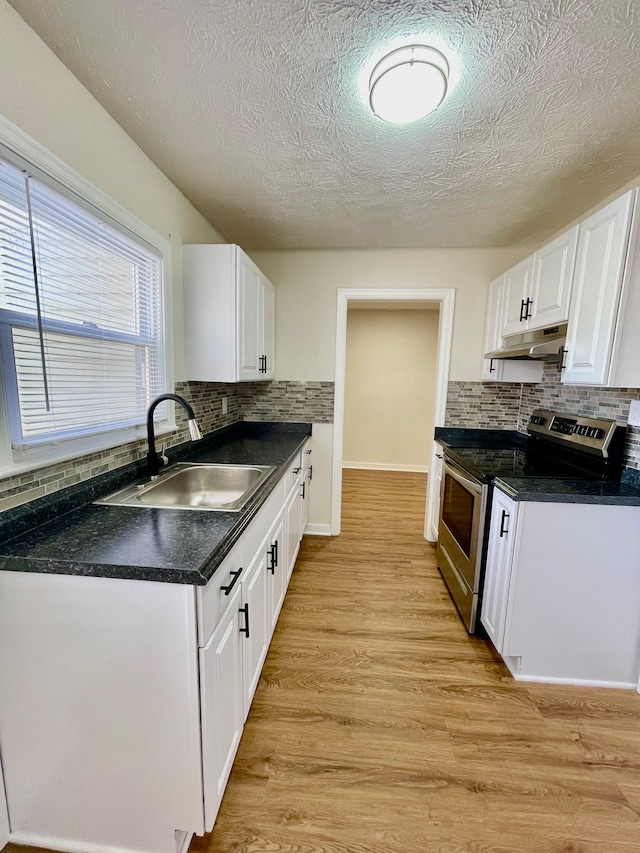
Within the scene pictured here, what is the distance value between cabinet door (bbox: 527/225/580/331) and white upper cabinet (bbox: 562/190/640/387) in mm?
60

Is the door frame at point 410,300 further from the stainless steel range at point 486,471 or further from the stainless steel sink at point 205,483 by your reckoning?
the stainless steel sink at point 205,483

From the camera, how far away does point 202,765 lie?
3.05 feet

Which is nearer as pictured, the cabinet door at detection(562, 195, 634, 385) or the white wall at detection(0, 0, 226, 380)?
the white wall at detection(0, 0, 226, 380)

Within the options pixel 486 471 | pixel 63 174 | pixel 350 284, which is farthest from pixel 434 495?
pixel 63 174

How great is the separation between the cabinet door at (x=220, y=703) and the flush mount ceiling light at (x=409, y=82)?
5.77 feet

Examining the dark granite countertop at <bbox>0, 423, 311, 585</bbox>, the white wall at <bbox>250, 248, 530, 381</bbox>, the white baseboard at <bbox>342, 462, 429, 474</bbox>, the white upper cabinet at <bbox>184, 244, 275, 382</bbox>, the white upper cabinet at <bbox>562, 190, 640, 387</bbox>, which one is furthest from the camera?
the white baseboard at <bbox>342, 462, 429, 474</bbox>

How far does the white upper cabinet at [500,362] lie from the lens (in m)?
2.54

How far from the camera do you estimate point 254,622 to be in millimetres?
1375

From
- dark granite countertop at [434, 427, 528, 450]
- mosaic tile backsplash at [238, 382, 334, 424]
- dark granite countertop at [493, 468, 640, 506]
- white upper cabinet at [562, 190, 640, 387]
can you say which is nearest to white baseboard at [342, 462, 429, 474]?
dark granite countertop at [434, 427, 528, 450]

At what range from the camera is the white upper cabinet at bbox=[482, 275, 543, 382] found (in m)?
2.54

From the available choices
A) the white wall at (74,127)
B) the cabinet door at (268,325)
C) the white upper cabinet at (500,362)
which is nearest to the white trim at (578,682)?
the white upper cabinet at (500,362)

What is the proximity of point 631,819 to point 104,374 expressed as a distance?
2.48 meters

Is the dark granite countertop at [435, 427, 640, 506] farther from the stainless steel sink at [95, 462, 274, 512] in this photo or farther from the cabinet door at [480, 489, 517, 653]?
the stainless steel sink at [95, 462, 274, 512]

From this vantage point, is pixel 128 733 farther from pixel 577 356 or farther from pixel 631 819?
pixel 577 356
